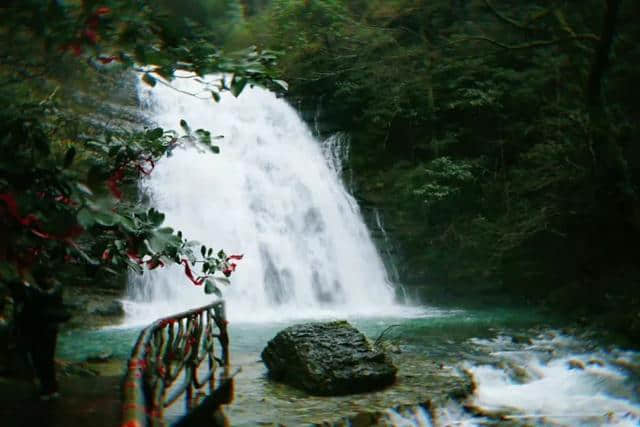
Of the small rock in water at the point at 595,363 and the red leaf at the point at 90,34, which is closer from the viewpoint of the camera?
the red leaf at the point at 90,34

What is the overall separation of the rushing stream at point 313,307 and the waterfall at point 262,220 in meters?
0.03

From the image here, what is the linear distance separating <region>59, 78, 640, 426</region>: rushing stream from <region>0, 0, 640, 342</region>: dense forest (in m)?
1.06

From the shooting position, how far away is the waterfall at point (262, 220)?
12492 millimetres

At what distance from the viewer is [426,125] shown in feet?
54.5

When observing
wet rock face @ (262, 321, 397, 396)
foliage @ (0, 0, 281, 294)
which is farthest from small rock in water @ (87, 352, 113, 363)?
foliage @ (0, 0, 281, 294)

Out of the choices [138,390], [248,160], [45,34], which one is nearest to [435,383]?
[138,390]

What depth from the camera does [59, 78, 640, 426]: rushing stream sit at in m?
5.46

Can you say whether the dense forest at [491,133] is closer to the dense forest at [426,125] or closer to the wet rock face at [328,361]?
the dense forest at [426,125]

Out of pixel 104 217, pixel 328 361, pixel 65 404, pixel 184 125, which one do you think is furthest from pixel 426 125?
pixel 104 217

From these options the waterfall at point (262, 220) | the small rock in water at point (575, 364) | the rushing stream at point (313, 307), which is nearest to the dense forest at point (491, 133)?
the rushing stream at point (313, 307)

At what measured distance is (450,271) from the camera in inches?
582

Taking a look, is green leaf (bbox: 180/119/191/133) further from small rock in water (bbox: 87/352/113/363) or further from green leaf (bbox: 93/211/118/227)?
small rock in water (bbox: 87/352/113/363)

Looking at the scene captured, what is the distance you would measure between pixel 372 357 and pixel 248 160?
10.5 m

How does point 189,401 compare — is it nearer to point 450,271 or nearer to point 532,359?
point 532,359
